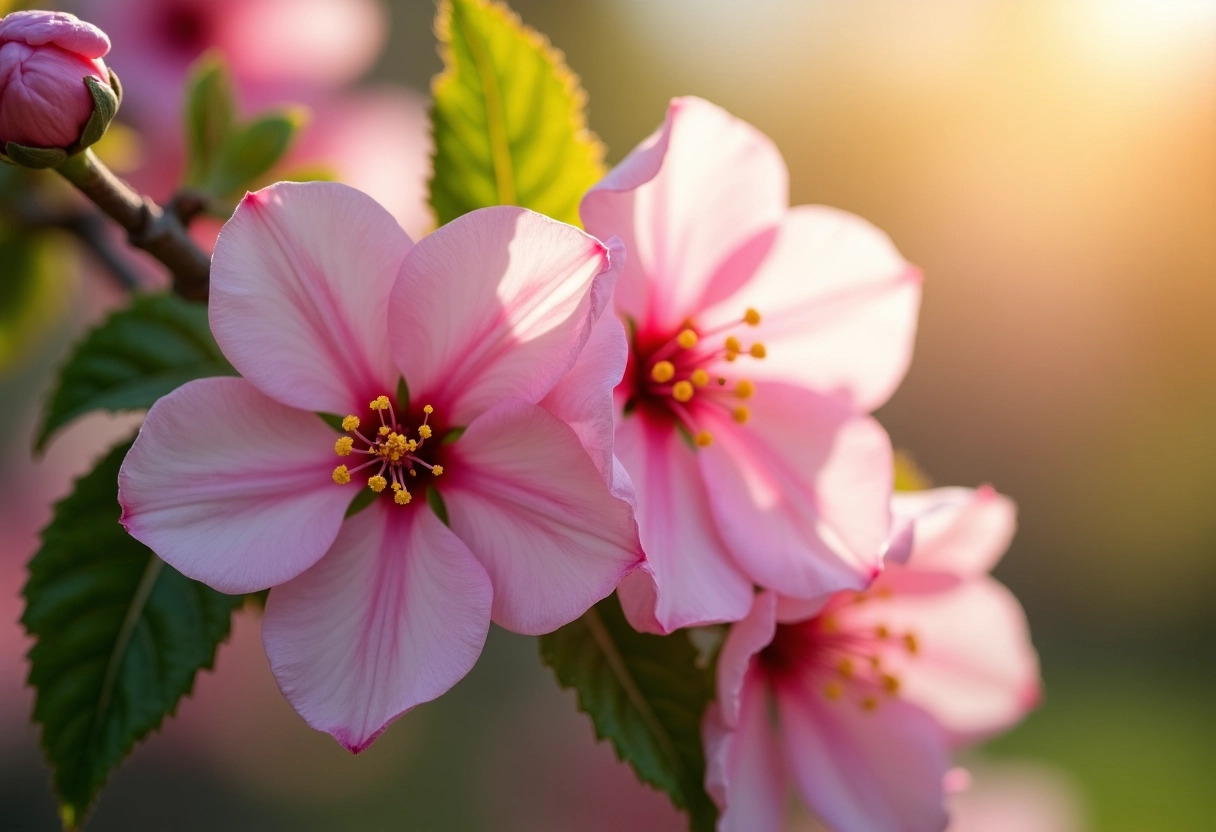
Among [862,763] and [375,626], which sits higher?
[375,626]

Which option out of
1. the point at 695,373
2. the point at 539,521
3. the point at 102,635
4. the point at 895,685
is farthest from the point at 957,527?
the point at 102,635

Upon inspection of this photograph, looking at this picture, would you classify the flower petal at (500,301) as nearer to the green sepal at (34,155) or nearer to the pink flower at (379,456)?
the pink flower at (379,456)

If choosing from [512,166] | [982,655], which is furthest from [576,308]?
[982,655]

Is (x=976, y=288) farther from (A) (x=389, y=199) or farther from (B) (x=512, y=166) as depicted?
(B) (x=512, y=166)

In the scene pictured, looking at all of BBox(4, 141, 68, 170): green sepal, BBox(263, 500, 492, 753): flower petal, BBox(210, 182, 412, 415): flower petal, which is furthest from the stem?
BBox(263, 500, 492, 753): flower petal

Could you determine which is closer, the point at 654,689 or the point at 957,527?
the point at 654,689

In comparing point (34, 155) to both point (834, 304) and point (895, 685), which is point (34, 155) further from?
point (895, 685)

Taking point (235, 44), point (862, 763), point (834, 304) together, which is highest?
point (834, 304)

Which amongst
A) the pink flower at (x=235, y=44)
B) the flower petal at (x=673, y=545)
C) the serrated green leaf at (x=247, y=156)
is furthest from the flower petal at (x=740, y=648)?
the pink flower at (x=235, y=44)
